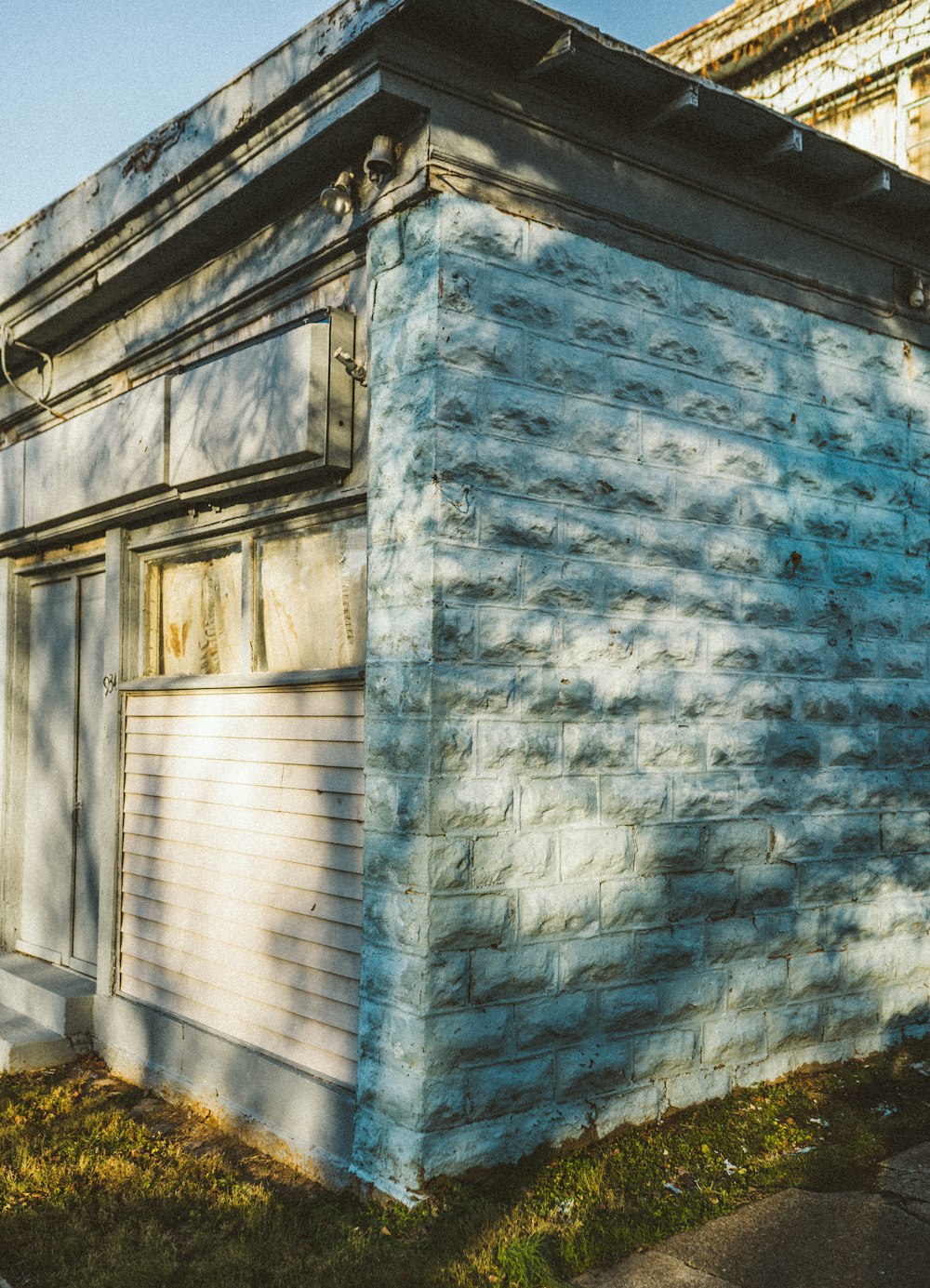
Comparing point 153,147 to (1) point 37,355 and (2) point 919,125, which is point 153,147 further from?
(2) point 919,125

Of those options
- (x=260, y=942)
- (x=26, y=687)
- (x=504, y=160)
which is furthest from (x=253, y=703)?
(x=26, y=687)

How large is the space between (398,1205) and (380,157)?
3967 millimetres

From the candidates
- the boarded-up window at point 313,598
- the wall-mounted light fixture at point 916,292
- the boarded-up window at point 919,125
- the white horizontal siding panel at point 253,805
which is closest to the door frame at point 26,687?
the white horizontal siding panel at point 253,805

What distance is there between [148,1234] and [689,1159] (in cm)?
207

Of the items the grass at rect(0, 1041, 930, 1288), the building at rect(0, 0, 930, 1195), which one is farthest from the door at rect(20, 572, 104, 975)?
the grass at rect(0, 1041, 930, 1288)

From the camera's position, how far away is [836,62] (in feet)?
27.1

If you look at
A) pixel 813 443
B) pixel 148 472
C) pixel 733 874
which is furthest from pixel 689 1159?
pixel 148 472

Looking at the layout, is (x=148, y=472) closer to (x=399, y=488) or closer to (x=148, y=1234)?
(x=399, y=488)

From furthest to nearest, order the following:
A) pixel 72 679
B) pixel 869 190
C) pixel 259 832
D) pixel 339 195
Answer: pixel 72 679 → pixel 869 190 → pixel 259 832 → pixel 339 195

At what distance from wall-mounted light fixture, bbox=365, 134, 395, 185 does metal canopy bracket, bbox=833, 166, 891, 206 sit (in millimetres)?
2432

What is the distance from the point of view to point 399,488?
430cm

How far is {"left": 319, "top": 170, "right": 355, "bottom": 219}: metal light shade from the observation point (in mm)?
4582

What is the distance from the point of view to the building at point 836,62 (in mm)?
7836

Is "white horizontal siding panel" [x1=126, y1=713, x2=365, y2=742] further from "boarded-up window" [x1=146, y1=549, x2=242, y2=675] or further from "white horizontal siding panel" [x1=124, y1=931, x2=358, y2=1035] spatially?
"white horizontal siding panel" [x1=124, y1=931, x2=358, y2=1035]
